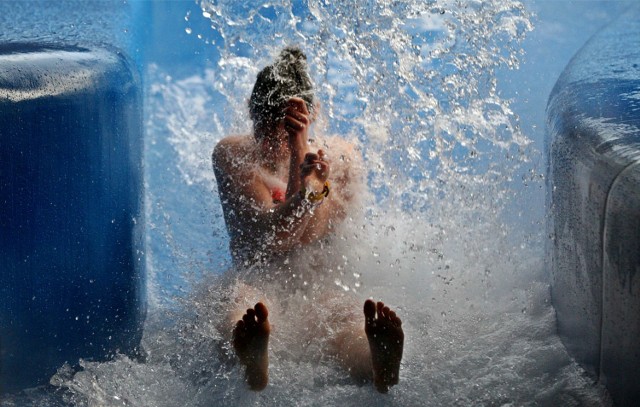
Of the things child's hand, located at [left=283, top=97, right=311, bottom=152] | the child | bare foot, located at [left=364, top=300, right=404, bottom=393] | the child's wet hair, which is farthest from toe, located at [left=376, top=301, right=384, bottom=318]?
the child's wet hair

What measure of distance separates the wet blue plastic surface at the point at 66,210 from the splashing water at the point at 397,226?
0.10 m

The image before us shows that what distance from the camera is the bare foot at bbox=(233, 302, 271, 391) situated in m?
1.45

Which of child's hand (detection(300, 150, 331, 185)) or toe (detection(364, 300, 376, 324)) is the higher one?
child's hand (detection(300, 150, 331, 185))

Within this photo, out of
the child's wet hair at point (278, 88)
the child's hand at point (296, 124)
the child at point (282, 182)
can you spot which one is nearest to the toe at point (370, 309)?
the child at point (282, 182)

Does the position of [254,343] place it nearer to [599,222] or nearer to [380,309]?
[380,309]

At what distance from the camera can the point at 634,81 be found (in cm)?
187

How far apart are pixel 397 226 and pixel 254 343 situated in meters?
1.06

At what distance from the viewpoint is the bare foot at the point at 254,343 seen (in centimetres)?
145

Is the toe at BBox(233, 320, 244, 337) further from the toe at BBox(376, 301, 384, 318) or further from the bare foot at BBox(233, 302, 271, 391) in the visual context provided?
the toe at BBox(376, 301, 384, 318)

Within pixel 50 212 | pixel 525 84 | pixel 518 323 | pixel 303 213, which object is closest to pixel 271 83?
pixel 303 213

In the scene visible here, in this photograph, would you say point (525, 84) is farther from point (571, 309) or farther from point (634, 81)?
point (571, 309)

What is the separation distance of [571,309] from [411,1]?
147 centimetres

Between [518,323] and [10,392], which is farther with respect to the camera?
[518,323]

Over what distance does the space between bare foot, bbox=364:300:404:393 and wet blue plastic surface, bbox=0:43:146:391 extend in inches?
28.1
